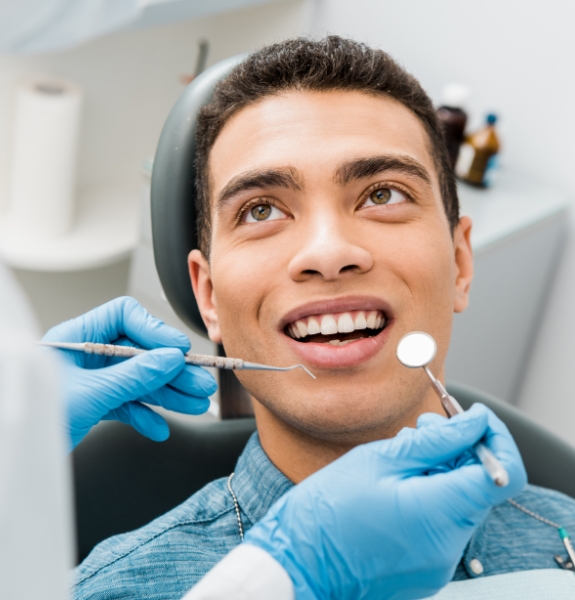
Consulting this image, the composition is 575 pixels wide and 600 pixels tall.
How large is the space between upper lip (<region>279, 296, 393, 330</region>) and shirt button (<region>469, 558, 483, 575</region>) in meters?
0.39

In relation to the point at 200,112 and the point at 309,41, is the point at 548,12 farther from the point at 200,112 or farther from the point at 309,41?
the point at 200,112

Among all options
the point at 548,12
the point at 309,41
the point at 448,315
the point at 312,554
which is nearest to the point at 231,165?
the point at 309,41

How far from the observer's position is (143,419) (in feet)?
3.86

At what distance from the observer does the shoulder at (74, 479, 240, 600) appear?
1030mm

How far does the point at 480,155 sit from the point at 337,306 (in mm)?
1209

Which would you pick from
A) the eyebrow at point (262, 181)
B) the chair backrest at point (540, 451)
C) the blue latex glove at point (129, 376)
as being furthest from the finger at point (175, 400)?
the chair backrest at point (540, 451)

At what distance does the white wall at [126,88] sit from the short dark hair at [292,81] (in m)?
1.34

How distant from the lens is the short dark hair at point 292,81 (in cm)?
123

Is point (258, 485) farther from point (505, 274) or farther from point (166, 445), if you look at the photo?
point (505, 274)

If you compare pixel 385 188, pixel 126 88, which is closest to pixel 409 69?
pixel 126 88

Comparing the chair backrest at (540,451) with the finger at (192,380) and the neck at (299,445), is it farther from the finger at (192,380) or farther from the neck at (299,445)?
the finger at (192,380)

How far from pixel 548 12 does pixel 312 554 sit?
5.99ft

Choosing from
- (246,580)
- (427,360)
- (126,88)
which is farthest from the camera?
(126,88)

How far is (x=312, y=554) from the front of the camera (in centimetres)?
82
